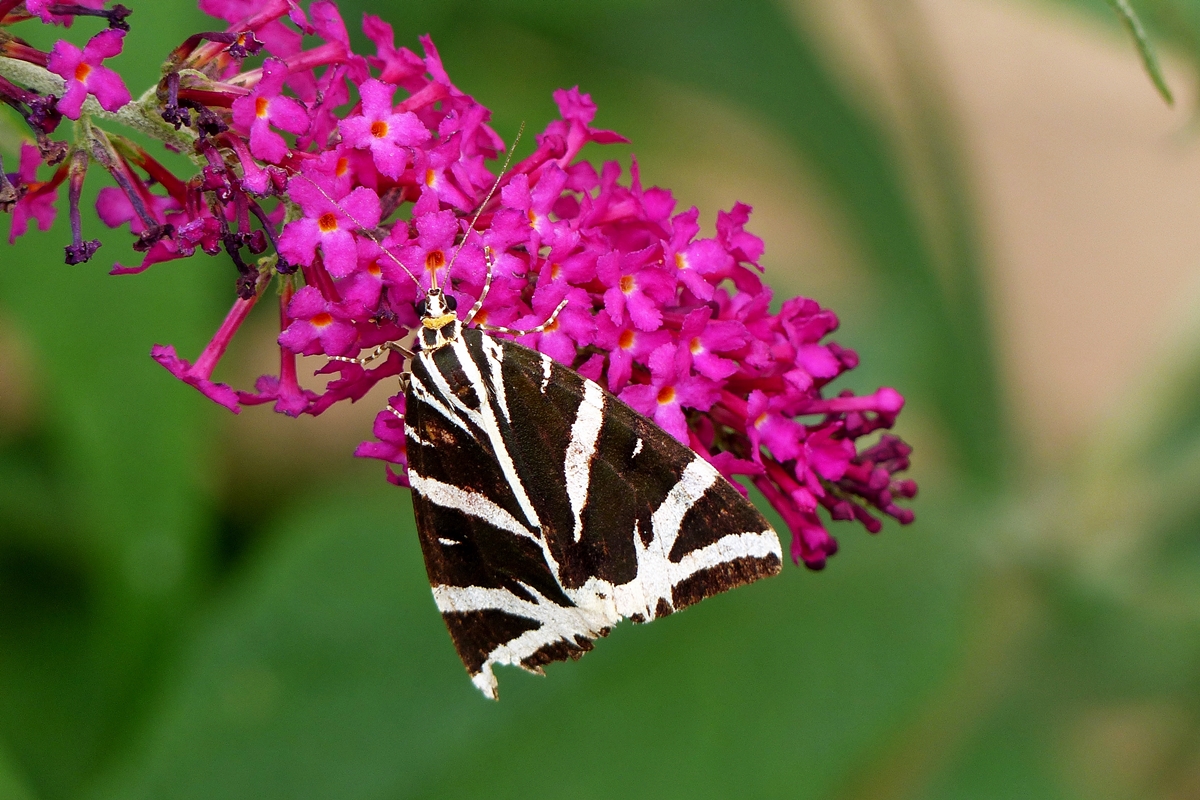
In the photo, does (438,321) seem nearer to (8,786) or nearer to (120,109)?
(120,109)

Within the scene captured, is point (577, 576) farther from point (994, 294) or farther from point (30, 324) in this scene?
point (994, 294)

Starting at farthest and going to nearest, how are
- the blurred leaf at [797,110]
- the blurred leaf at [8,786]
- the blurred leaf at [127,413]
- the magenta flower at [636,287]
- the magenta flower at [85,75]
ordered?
the blurred leaf at [797,110] → the blurred leaf at [127,413] → the blurred leaf at [8,786] → the magenta flower at [636,287] → the magenta flower at [85,75]

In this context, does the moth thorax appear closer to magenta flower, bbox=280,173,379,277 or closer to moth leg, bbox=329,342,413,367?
moth leg, bbox=329,342,413,367

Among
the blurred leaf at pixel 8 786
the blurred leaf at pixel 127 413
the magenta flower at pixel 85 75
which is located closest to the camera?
the magenta flower at pixel 85 75

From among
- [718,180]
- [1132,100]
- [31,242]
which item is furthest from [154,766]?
[1132,100]

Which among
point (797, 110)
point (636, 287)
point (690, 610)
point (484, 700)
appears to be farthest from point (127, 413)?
point (797, 110)

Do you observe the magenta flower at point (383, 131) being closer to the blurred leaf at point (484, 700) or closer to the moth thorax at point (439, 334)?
the moth thorax at point (439, 334)

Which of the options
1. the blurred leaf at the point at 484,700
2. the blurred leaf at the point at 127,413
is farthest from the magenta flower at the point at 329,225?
the blurred leaf at the point at 484,700
